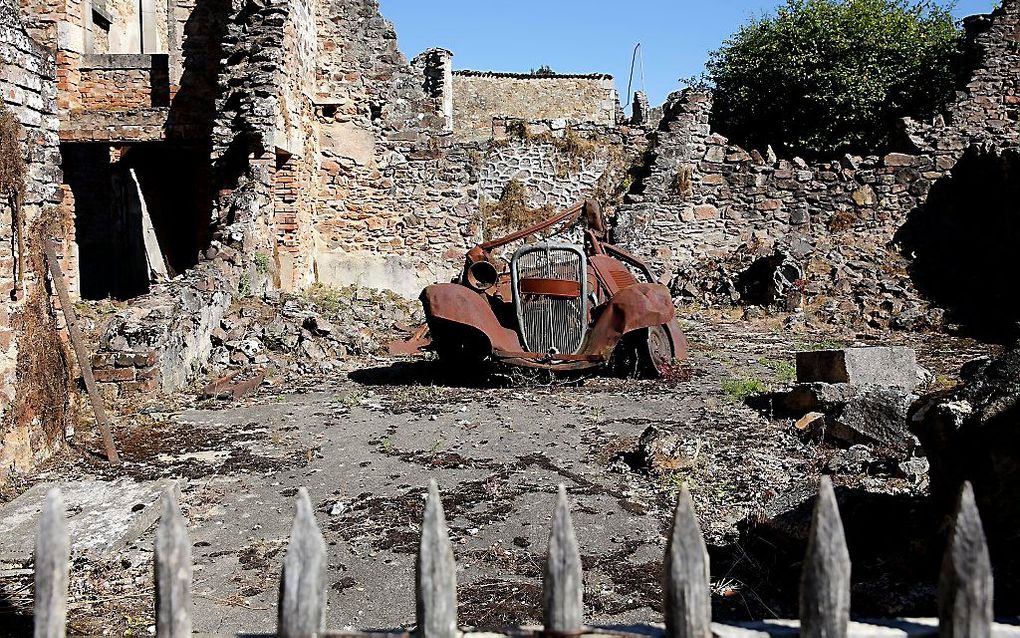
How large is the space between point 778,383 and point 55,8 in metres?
11.5

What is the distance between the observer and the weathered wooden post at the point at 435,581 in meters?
1.55

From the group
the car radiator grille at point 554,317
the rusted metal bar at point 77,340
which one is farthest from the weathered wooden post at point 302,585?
the car radiator grille at point 554,317

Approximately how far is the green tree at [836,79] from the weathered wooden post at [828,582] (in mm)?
17273

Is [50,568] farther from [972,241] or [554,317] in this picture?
[972,241]

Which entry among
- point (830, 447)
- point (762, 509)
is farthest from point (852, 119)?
point (762, 509)

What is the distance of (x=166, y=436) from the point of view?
20.9 feet

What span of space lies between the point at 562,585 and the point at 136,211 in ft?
49.6

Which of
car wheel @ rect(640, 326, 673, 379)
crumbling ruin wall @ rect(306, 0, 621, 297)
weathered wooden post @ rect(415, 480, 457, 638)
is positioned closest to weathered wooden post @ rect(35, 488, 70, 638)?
weathered wooden post @ rect(415, 480, 457, 638)

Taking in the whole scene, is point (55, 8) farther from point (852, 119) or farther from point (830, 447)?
point (852, 119)

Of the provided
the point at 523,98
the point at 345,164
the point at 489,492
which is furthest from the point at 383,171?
the point at 523,98

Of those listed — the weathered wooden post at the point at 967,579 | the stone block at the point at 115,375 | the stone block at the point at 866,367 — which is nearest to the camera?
the weathered wooden post at the point at 967,579

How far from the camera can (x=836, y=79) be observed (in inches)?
677

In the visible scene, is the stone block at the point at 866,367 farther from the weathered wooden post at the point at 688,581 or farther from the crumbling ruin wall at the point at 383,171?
the crumbling ruin wall at the point at 383,171

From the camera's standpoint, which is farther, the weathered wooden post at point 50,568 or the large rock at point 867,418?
the large rock at point 867,418
